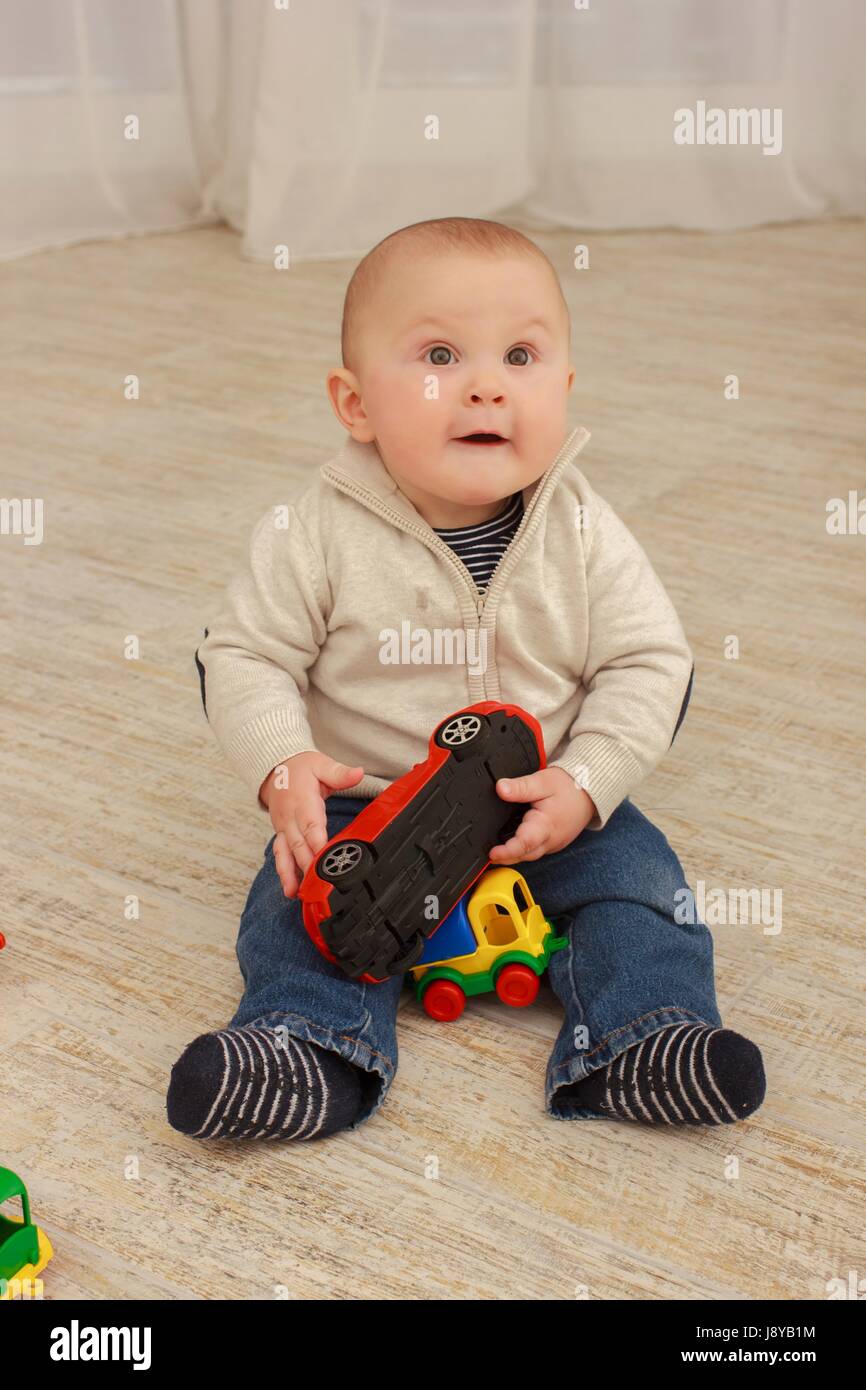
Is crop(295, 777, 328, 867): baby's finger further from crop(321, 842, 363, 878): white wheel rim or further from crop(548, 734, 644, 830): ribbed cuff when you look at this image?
crop(548, 734, 644, 830): ribbed cuff

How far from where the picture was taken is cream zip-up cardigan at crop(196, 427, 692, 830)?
0.91 meters

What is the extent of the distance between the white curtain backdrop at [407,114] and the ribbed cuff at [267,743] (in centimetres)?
209

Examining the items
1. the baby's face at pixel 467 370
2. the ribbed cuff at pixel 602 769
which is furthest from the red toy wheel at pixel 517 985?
the baby's face at pixel 467 370

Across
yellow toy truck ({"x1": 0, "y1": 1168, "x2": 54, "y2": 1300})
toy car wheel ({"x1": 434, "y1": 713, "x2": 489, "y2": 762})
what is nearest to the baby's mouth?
toy car wheel ({"x1": 434, "y1": 713, "x2": 489, "y2": 762})

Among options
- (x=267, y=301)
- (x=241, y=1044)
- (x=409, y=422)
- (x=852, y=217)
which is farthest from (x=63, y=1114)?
(x=852, y=217)

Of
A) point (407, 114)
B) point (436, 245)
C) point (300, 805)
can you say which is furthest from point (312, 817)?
point (407, 114)

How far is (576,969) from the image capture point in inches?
33.5

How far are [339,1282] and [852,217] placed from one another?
289cm

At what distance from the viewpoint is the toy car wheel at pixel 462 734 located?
84cm

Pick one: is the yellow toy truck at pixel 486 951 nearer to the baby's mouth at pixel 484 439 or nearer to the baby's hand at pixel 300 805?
the baby's hand at pixel 300 805

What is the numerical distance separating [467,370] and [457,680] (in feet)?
0.63

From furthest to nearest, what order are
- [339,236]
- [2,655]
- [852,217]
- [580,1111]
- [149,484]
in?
[852,217] → [339,236] → [149,484] → [2,655] → [580,1111]

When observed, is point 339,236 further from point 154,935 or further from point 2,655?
point 154,935

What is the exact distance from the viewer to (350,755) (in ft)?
3.11
